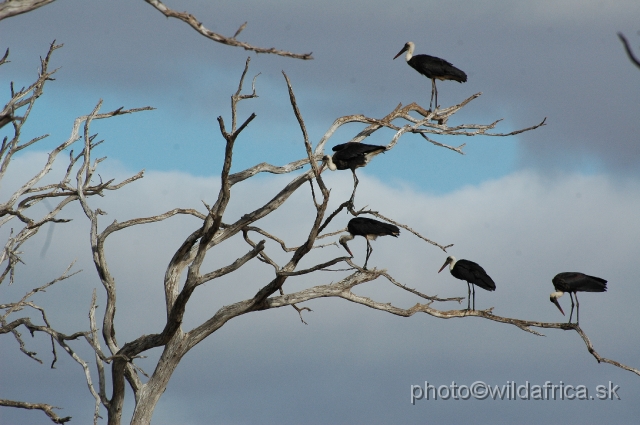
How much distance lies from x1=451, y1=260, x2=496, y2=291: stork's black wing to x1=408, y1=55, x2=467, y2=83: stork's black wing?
3.16 metres

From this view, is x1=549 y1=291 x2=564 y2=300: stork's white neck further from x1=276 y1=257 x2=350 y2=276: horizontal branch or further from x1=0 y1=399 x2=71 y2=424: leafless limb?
x1=0 y1=399 x2=71 y2=424: leafless limb

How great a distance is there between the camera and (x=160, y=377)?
9.81 m

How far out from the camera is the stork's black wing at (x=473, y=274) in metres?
12.3

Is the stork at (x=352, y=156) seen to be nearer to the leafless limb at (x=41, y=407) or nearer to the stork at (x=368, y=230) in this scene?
the stork at (x=368, y=230)

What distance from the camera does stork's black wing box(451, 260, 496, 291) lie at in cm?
1232

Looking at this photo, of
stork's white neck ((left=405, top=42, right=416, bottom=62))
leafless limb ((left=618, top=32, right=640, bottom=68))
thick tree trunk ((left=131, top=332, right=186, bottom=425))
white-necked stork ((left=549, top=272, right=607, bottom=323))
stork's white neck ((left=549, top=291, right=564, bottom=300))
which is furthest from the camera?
stork's white neck ((left=405, top=42, right=416, bottom=62))

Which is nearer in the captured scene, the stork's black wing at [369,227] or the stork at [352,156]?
the stork at [352,156]

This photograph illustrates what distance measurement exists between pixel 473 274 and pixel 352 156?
11.6 ft

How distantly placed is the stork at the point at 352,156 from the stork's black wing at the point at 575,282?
4.16 metres

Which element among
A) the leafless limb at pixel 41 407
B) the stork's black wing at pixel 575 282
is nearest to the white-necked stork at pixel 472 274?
the stork's black wing at pixel 575 282

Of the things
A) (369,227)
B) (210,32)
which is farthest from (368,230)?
(210,32)

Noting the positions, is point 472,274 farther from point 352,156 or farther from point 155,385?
point 155,385

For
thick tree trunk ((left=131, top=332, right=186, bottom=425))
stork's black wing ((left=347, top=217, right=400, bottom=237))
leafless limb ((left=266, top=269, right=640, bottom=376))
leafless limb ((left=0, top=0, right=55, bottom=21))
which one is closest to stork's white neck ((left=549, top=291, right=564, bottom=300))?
leafless limb ((left=266, top=269, right=640, bottom=376))

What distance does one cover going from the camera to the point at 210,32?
614cm
